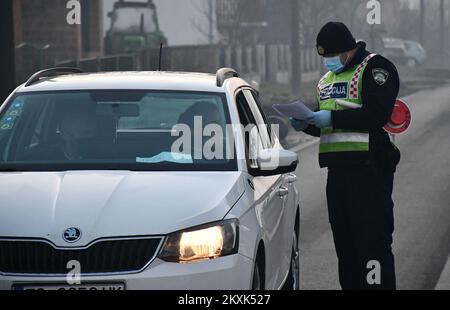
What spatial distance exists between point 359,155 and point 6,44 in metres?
10.7

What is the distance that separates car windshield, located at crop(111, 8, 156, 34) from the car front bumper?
4038 centimetres

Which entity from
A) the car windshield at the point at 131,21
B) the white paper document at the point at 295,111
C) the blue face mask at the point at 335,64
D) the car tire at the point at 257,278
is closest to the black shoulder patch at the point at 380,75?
the blue face mask at the point at 335,64

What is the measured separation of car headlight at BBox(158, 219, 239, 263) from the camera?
5.51m

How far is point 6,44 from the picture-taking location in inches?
666

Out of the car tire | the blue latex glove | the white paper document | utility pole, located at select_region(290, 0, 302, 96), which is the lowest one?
utility pole, located at select_region(290, 0, 302, 96)

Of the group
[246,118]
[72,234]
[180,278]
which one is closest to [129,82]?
[246,118]

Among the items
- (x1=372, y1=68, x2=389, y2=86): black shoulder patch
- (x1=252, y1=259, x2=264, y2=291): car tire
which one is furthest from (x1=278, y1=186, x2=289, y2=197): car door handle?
(x1=252, y1=259, x2=264, y2=291): car tire

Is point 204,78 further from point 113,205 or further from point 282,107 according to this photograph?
point 113,205

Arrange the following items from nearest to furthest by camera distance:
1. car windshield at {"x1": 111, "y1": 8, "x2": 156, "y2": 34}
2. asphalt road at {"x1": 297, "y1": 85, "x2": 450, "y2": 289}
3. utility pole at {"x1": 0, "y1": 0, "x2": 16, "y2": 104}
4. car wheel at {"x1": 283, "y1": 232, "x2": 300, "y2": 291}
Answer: car wheel at {"x1": 283, "y1": 232, "x2": 300, "y2": 291} → asphalt road at {"x1": 297, "y1": 85, "x2": 450, "y2": 289} → utility pole at {"x1": 0, "y1": 0, "x2": 16, "y2": 104} → car windshield at {"x1": 111, "y1": 8, "x2": 156, "y2": 34}

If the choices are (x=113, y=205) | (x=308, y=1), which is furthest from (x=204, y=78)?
(x=308, y=1)

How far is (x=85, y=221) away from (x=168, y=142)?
49.5 inches

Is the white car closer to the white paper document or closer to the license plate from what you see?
the license plate

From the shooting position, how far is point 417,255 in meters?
10.3

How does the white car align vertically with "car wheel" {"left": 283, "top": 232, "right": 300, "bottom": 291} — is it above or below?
above
